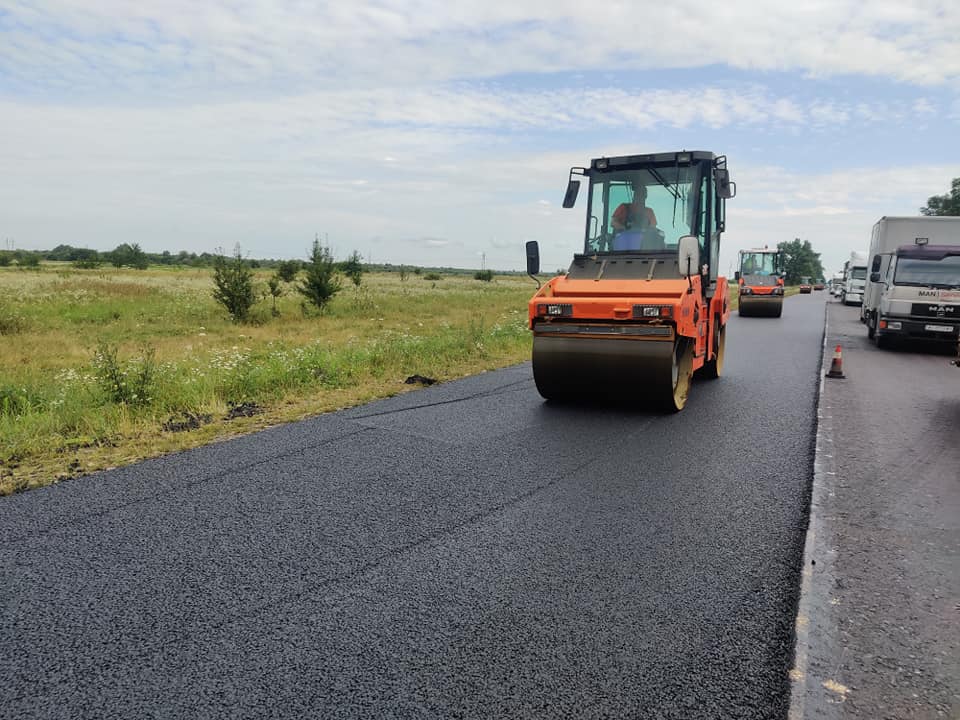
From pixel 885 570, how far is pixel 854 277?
3584 cm

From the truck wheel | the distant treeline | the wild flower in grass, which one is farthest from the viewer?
the distant treeline

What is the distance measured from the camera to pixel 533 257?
8016 mm

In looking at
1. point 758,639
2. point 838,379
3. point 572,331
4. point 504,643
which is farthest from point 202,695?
point 838,379

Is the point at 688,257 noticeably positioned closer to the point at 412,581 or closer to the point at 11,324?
the point at 412,581

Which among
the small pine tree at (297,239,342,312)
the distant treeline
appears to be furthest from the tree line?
the small pine tree at (297,239,342,312)

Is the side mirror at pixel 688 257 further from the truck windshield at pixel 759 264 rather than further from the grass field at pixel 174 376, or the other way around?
the truck windshield at pixel 759 264

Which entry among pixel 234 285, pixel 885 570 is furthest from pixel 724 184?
pixel 234 285

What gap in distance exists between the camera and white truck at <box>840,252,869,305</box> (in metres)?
34.0

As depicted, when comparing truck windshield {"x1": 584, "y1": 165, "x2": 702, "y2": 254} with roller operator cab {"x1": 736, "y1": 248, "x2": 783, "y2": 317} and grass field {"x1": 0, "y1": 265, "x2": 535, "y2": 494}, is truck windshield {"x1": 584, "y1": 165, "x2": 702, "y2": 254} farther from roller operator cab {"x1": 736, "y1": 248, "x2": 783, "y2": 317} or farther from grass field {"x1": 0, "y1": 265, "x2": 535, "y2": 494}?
roller operator cab {"x1": 736, "y1": 248, "x2": 783, "y2": 317}

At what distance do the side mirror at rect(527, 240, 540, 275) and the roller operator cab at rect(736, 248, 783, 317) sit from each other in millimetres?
18853

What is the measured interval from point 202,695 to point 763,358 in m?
12.1

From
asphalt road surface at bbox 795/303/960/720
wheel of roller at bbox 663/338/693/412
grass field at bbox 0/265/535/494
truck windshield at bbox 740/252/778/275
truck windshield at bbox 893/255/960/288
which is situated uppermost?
truck windshield at bbox 740/252/778/275

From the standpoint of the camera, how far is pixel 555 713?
2.50 meters

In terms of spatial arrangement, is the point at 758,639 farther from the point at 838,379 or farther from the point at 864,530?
the point at 838,379
